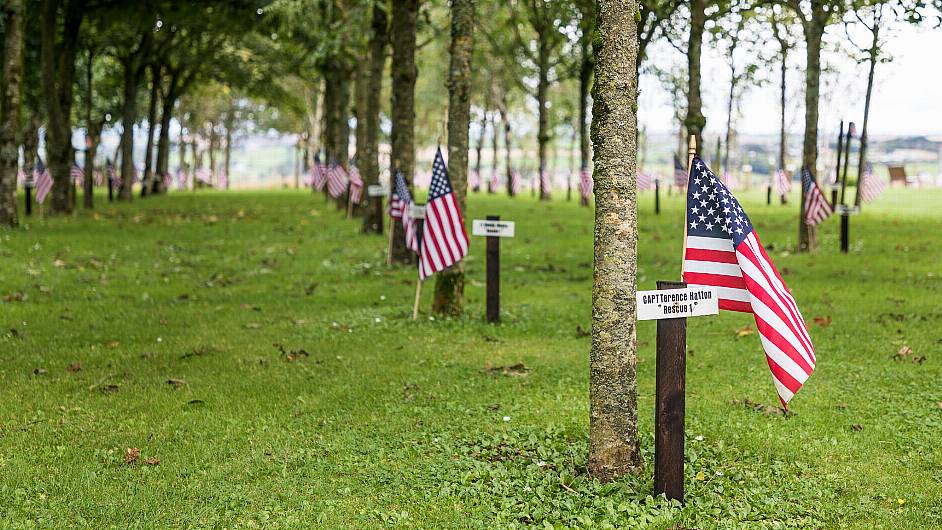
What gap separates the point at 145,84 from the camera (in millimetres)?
46000

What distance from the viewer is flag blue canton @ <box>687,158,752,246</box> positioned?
5.46 metres

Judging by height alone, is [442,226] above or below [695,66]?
below

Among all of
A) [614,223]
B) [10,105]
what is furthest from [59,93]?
[614,223]

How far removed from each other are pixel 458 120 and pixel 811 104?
9.17 metres

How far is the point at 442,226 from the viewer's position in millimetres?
10508

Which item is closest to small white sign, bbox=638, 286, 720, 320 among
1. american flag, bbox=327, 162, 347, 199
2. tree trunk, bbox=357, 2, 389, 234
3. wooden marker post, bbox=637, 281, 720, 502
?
wooden marker post, bbox=637, 281, 720, 502

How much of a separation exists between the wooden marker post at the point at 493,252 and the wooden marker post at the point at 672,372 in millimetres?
5355

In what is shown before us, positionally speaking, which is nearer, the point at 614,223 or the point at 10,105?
the point at 614,223

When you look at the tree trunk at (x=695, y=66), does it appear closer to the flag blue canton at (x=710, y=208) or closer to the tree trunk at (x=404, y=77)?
the tree trunk at (x=404, y=77)

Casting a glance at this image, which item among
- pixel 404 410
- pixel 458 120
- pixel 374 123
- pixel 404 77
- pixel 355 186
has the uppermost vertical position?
pixel 404 77

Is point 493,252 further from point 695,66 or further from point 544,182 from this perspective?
point 544,182

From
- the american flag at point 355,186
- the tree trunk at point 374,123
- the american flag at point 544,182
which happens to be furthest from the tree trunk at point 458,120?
the american flag at point 544,182

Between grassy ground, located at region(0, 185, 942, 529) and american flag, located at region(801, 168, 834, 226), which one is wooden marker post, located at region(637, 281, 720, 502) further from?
american flag, located at region(801, 168, 834, 226)

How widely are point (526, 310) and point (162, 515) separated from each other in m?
7.26
